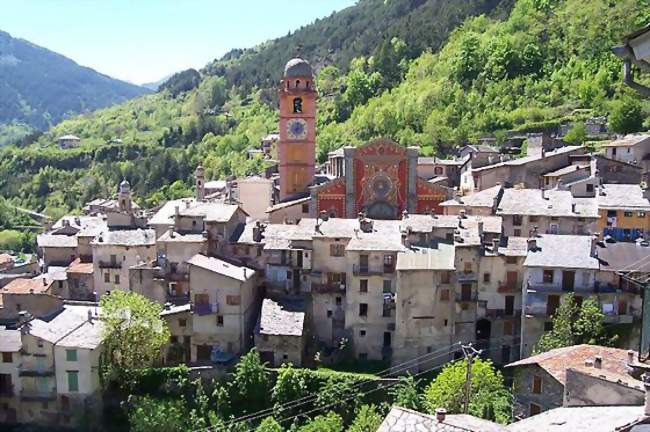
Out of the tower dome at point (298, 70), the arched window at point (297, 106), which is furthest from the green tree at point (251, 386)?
the tower dome at point (298, 70)

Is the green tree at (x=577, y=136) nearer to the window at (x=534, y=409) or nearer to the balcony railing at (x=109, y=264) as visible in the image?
the balcony railing at (x=109, y=264)

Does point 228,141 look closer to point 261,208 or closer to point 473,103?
point 473,103

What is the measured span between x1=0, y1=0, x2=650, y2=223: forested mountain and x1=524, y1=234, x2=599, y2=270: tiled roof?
4659 cm

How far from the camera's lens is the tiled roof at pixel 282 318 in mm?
49375

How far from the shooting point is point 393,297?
50250 millimetres

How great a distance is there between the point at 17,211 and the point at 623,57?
546 feet

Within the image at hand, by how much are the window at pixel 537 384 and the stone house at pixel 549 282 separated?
31.7 ft

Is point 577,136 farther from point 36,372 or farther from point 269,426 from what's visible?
point 36,372

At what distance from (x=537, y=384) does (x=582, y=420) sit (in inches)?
449

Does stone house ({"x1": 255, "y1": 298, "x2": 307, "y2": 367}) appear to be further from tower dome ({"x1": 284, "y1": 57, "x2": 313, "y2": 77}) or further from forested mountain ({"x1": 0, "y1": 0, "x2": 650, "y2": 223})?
forested mountain ({"x1": 0, "y1": 0, "x2": 650, "y2": 223})

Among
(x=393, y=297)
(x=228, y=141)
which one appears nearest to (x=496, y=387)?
(x=393, y=297)

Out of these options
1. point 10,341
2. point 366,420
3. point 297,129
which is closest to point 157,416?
point 10,341

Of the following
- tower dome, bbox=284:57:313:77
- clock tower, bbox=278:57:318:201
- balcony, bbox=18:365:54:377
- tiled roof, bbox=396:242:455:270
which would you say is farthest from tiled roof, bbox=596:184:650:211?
balcony, bbox=18:365:54:377

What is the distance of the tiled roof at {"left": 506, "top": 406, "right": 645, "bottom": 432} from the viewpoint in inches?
871
